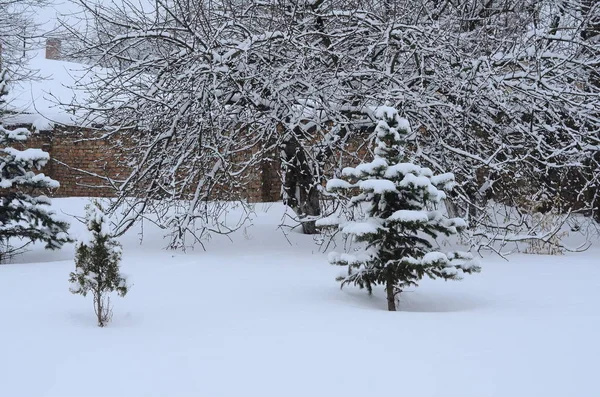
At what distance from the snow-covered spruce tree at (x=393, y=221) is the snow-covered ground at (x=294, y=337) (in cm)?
35

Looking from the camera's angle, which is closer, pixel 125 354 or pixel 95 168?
pixel 125 354

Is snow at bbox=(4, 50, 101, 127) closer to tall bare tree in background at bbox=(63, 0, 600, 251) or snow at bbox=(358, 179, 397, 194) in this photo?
tall bare tree in background at bbox=(63, 0, 600, 251)

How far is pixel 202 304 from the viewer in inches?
199

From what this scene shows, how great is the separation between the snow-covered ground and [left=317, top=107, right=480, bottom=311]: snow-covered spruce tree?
35 cm

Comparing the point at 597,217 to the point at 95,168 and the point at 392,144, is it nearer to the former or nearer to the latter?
the point at 392,144

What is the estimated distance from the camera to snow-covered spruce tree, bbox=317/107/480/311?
496 cm

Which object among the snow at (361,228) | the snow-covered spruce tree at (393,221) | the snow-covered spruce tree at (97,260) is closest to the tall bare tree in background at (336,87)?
the snow-covered spruce tree at (393,221)

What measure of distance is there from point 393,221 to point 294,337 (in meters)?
1.43

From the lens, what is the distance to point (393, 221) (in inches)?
198

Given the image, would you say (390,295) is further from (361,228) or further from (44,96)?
(44,96)

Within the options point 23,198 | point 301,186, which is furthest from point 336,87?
point 23,198

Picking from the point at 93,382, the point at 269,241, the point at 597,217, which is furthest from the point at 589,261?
the point at 93,382

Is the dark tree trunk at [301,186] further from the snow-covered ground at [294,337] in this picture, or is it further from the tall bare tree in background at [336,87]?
the snow-covered ground at [294,337]

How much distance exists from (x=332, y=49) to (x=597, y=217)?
6.08 metres
